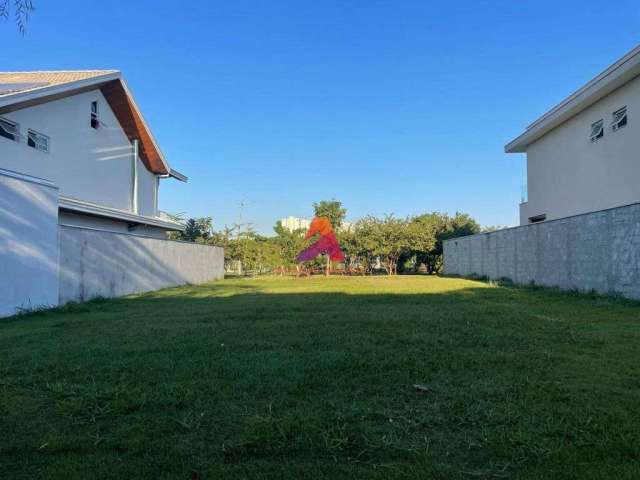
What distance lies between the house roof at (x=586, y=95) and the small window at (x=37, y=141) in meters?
15.8

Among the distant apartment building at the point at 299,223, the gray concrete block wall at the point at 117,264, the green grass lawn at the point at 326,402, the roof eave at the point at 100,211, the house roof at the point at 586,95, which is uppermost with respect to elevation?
the house roof at the point at 586,95

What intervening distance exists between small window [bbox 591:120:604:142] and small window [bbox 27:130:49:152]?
16.6m

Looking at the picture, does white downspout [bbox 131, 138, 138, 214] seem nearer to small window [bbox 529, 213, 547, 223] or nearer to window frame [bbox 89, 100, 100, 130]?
window frame [bbox 89, 100, 100, 130]

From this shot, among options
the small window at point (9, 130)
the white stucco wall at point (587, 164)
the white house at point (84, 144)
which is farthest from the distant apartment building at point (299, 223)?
the small window at point (9, 130)

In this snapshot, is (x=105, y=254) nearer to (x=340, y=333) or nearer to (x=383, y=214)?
(x=340, y=333)

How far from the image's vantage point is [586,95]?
44.3 ft

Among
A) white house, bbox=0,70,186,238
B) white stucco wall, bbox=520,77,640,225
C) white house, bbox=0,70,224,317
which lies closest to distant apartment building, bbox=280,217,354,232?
white house, bbox=0,70,224,317

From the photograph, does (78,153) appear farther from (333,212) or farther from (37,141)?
(333,212)

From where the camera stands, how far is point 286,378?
11.9 feet

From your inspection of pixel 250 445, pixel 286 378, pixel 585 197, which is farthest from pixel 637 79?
pixel 250 445

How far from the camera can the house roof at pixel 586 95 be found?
11359 mm

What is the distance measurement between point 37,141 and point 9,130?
0.99 meters

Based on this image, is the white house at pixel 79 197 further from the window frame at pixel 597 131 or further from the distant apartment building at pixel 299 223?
the window frame at pixel 597 131

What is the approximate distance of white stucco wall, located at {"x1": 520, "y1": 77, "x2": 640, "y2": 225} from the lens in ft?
39.4
